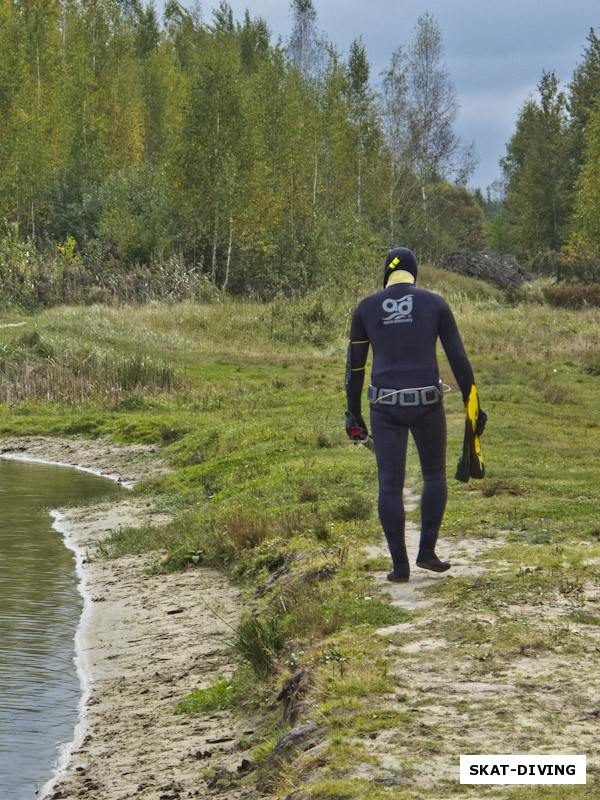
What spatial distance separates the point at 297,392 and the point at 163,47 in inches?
2396

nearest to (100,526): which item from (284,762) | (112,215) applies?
(284,762)

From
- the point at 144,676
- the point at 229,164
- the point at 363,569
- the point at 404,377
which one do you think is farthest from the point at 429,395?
the point at 229,164

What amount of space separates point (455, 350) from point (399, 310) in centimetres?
55

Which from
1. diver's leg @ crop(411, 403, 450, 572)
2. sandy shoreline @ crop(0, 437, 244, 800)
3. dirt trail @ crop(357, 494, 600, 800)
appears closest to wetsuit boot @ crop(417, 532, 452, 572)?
diver's leg @ crop(411, 403, 450, 572)

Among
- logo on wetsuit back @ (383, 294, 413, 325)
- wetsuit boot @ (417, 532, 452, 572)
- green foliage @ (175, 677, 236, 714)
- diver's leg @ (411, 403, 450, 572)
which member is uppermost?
logo on wetsuit back @ (383, 294, 413, 325)

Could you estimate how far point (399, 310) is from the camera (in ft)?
31.1

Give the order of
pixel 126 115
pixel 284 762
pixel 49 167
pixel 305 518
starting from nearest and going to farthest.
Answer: pixel 284 762 → pixel 305 518 → pixel 49 167 → pixel 126 115

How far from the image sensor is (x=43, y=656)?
1099 centimetres

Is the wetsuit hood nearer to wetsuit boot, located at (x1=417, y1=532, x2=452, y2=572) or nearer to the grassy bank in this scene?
wetsuit boot, located at (x1=417, y1=532, x2=452, y2=572)

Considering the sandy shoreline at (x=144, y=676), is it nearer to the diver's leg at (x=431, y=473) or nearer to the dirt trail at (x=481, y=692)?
the dirt trail at (x=481, y=692)

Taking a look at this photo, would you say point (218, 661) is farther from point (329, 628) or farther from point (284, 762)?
point (284, 762)

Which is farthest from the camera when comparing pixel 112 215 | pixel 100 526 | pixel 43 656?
pixel 112 215

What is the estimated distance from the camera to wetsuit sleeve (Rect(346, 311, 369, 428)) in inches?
384

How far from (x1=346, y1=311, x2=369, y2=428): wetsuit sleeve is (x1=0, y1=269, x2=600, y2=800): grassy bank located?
1397mm
